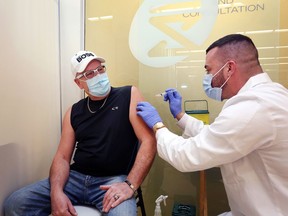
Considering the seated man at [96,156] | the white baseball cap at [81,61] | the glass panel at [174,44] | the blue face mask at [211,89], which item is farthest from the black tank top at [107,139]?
the blue face mask at [211,89]

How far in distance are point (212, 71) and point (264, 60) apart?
21.7 inches

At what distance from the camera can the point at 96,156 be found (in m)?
1.46

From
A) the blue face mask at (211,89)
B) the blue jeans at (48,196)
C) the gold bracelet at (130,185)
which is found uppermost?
the blue face mask at (211,89)

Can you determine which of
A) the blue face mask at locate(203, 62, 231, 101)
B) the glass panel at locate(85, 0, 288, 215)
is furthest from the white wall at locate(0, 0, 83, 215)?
the blue face mask at locate(203, 62, 231, 101)

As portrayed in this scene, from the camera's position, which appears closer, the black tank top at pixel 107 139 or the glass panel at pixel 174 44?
the black tank top at pixel 107 139

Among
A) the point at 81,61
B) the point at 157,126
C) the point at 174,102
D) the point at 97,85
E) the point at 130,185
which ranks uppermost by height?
the point at 81,61

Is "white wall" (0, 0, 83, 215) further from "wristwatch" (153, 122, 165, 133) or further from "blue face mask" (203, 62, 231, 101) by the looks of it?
"blue face mask" (203, 62, 231, 101)

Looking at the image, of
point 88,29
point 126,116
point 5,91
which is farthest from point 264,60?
point 5,91

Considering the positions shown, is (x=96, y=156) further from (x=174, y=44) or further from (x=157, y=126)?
(x=174, y=44)

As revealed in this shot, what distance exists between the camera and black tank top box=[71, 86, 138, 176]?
1462mm

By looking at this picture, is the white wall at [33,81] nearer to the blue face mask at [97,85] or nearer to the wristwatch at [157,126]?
the blue face mask at [97,85]

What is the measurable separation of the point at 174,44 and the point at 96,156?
0.97m

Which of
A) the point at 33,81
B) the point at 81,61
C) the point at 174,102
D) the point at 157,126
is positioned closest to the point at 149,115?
the point at 157,126

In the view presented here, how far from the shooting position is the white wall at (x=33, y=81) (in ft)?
4.72
